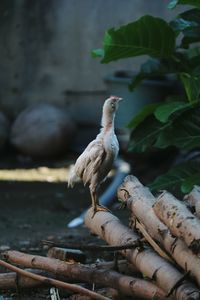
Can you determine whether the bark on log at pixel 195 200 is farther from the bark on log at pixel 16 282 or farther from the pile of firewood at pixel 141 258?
the bark on log at pixel 16 282

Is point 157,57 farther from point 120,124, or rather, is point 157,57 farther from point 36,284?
point 120,124

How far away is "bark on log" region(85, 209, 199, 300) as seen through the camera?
9.52 ft

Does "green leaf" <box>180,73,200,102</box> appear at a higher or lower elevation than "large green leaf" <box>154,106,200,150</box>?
higher

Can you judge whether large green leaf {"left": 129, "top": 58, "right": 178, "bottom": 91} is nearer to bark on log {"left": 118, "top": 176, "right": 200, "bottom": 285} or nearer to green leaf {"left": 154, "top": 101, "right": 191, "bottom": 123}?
green leaf {"left": 154, "top": 101, "right": 191, "bottom": 123}

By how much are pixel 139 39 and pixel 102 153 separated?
132 cm

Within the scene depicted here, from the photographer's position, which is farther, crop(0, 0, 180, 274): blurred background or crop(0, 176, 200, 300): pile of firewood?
crop(0, 0, 180, 274): blurred background

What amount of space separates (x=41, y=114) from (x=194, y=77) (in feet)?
13.2

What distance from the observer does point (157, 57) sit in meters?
5.04

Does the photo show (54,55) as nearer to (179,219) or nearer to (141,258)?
(141,258)

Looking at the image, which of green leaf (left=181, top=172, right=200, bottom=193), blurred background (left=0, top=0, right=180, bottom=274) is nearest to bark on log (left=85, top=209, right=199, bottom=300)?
green leaf (left=181, top=172, right=200, bottom=193)

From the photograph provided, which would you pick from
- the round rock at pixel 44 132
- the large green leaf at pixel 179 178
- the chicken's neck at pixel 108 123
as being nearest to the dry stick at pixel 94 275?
the chicken's neck at pixel 108 123

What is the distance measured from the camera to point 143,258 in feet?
10.7

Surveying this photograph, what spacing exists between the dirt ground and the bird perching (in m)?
0.61

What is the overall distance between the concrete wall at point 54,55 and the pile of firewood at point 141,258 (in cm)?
Answer: 505
